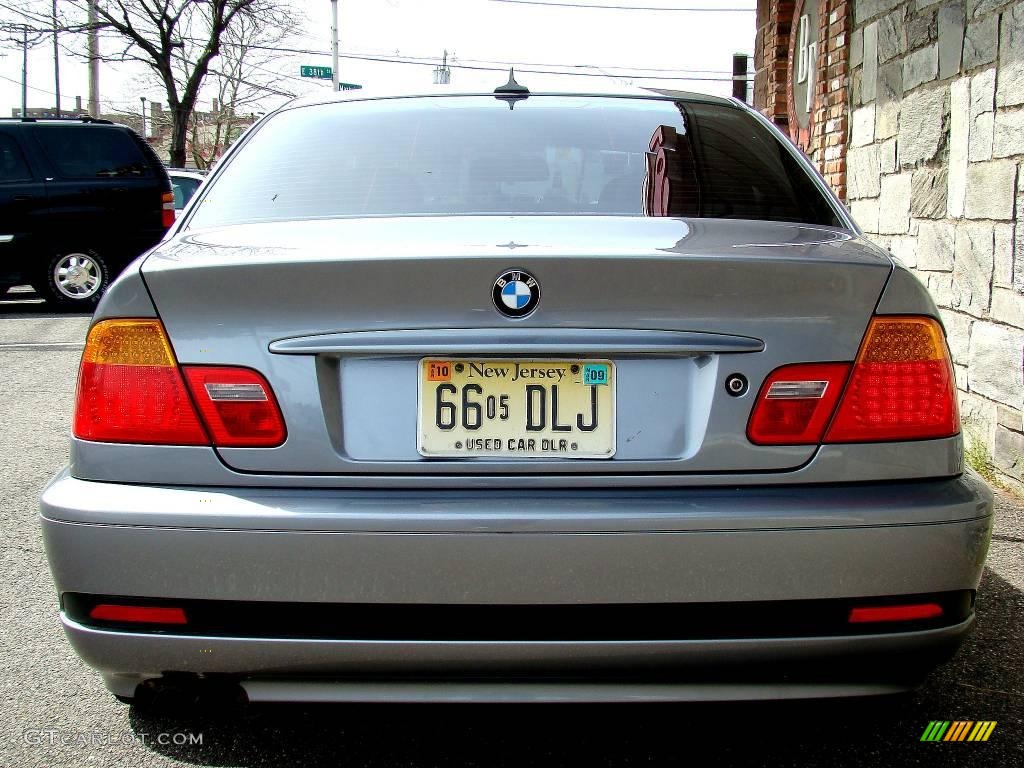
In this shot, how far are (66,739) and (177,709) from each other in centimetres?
48

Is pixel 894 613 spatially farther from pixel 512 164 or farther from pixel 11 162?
pixel 11 162

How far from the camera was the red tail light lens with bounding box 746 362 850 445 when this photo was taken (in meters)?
1.92

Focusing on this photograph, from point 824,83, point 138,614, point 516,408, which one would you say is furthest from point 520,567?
point 824,83

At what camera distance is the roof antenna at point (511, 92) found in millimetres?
2945

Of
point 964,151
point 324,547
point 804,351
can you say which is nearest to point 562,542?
point 324,547

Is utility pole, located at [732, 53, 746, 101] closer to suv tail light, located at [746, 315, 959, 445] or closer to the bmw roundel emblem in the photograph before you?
suv tail light, located at [746, 315, 959, 445]

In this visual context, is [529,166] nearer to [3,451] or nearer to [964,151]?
[964,151]

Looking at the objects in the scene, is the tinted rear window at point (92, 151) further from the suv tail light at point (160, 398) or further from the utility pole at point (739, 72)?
the suv tail light at point (160, 398)

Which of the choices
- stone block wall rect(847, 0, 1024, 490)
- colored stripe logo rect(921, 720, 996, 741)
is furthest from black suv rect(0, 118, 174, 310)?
colored stripe logo rect(921, 720, 996, 741)

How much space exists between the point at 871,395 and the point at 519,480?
65 cm

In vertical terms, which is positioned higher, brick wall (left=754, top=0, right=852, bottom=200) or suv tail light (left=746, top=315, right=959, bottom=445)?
brick wall (left=754, top=0, right=852, bottom=200)

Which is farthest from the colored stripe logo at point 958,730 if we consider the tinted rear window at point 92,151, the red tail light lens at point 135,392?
the tinted rear window at point 92,151

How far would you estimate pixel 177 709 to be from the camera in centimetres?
212

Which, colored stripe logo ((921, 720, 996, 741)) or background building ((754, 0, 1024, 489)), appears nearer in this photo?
colored stripe logo ((921, 720, 996, 741))
